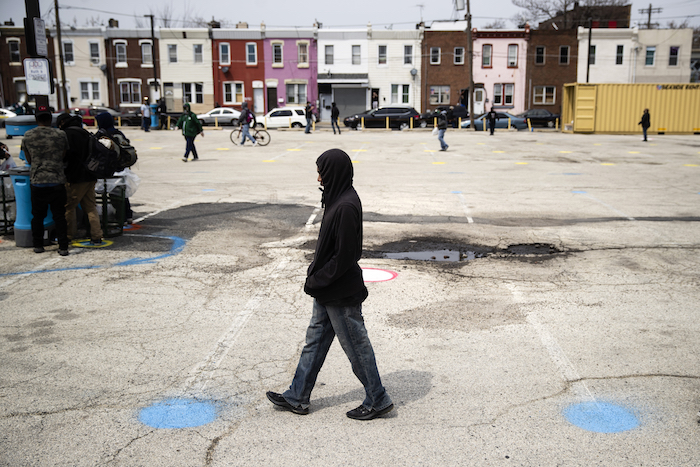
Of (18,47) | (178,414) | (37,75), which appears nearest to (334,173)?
(178,414)

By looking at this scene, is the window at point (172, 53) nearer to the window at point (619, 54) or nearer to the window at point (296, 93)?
the window at point (296, 93)

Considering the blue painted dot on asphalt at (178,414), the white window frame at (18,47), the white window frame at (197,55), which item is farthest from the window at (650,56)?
the blue painted dot on asphalt at (178,414)

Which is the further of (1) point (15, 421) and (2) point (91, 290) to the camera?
(2) point (91, 290)

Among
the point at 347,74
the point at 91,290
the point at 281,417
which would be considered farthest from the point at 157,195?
the point at 347,74

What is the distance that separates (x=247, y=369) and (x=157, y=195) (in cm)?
984

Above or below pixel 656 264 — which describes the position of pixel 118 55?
above

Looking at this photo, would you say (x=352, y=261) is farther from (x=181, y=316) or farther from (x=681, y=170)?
(x=681, y=170)

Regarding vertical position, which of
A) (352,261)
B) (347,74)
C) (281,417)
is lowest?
(281,417)

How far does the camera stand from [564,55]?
57.2 meters

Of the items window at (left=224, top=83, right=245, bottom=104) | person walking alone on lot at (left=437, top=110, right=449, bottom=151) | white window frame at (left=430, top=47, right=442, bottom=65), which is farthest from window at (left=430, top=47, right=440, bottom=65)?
person walking alone on lot at (left=437, top=110, right=449, bottom=151)

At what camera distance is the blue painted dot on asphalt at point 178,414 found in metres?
4.13

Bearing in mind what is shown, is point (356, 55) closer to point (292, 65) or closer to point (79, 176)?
point (292, 65)

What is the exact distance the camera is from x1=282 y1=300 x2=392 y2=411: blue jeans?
408 centimetres

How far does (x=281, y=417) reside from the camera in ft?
14.0
